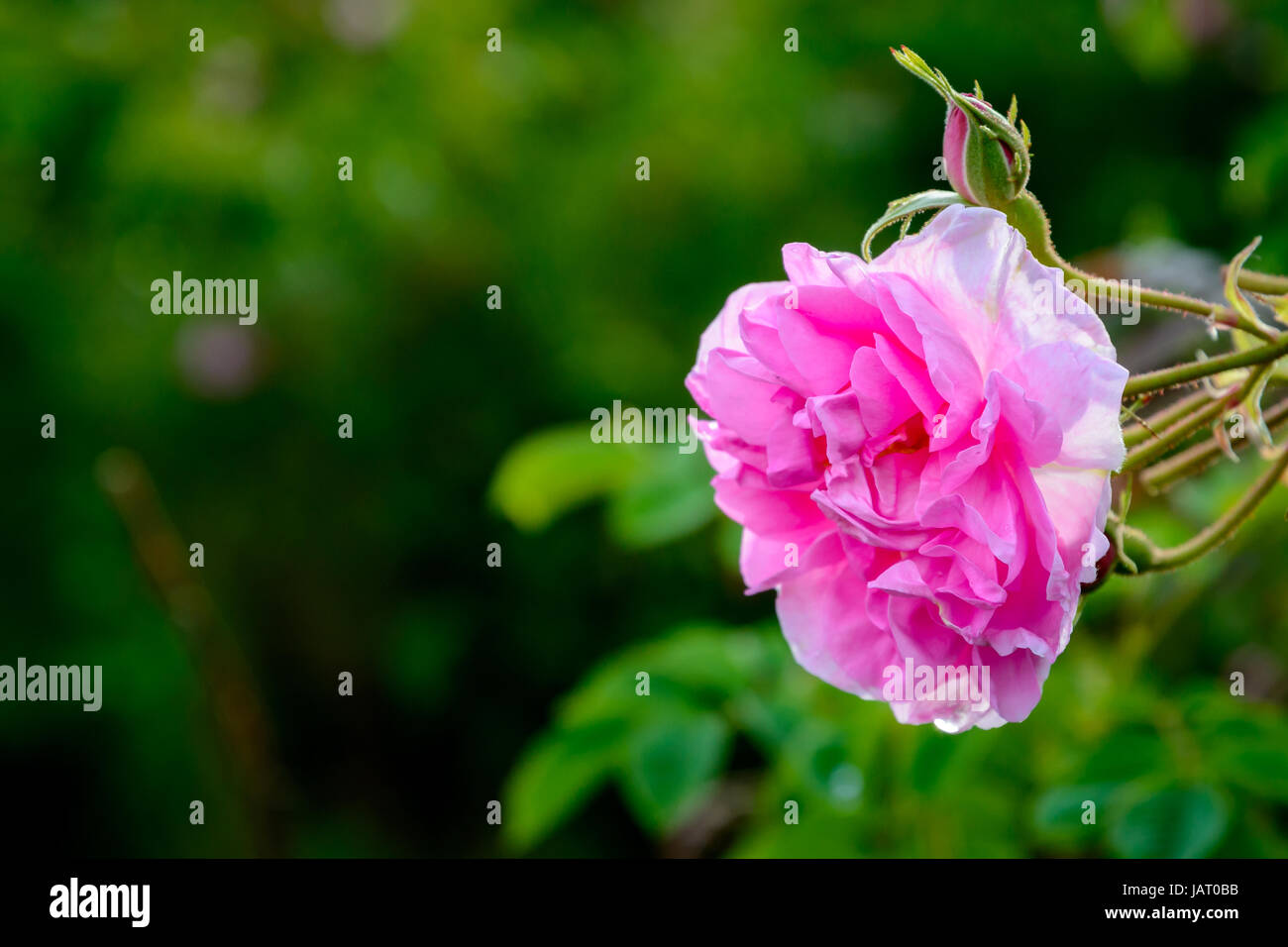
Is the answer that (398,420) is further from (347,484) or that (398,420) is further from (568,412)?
(568,412)

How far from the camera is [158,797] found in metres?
3.16

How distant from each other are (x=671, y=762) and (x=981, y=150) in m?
0.75

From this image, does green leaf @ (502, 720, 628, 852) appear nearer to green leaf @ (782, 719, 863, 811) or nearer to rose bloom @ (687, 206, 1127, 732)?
green leaf @ (782, 719, 863, 811)

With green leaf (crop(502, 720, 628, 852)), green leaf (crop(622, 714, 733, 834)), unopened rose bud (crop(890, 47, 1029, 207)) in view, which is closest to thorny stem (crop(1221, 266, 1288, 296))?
unopened rose bud (crop(890, 47, 1029, 207))

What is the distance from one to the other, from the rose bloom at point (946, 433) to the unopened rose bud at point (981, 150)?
63 millimetres

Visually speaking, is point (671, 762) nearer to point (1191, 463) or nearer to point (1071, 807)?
point (1071, 807)

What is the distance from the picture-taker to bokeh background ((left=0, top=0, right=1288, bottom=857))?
260 cm

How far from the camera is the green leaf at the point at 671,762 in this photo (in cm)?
117

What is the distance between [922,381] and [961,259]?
7 cm

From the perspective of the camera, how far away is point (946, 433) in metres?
0.61

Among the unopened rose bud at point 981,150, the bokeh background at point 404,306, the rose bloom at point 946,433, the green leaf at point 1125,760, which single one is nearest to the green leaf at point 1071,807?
the green leaf at point 1125,760

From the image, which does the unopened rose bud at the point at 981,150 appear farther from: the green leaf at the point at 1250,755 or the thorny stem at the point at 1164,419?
the green leaf at the point at 1250,755

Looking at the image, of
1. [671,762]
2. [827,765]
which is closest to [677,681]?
[671,762]
